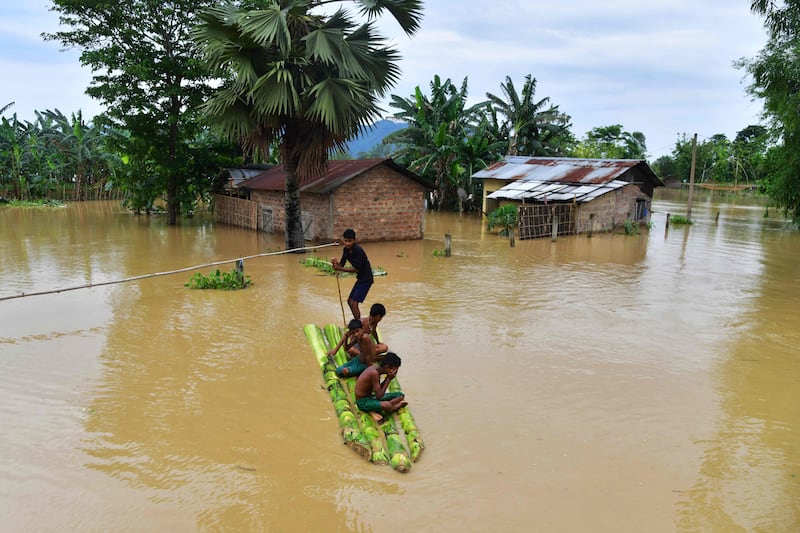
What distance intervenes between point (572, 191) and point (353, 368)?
1934cm

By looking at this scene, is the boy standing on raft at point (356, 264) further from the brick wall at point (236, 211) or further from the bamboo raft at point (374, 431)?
the brick wall at point (236, 211)

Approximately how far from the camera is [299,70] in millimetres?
15703

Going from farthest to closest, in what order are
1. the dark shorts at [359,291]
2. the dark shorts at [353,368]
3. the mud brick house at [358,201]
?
the mud brick house at [358,201] < the dark shorts at [359,291] < the dark shorts at [353,368]

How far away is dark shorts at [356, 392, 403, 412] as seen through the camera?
20.6ft

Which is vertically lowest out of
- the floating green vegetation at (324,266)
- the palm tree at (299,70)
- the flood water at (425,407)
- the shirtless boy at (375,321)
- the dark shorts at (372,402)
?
the flood water at (425,407)

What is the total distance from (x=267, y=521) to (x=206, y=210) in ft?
94.7

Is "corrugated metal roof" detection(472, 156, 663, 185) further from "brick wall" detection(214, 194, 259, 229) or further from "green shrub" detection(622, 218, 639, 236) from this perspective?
"brick wall" detection(214, 194, 259, 229)

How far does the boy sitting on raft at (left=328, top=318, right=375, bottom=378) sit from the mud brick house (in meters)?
11.8

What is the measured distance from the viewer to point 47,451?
5.70m

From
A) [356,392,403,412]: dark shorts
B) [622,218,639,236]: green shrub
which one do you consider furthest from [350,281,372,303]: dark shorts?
[622,218,639,236]: green shrub

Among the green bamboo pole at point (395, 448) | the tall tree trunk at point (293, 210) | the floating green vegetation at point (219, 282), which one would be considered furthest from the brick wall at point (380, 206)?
Result: the green bamboo pole at point (395, 448)

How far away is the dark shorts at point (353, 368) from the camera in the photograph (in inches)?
278

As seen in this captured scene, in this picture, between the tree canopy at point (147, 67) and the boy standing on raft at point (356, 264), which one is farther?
the tree canopy at point (147, 67)

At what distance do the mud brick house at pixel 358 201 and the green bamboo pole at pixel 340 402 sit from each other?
1118 cm
